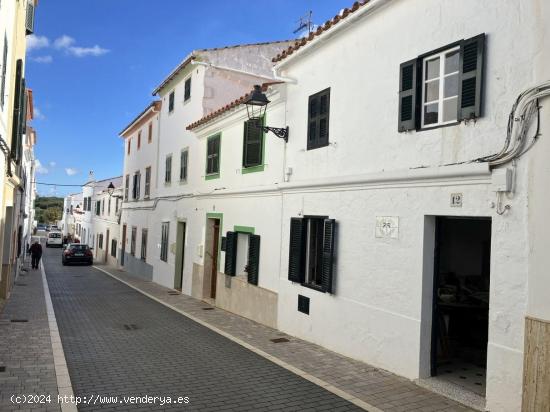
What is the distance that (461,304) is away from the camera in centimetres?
831

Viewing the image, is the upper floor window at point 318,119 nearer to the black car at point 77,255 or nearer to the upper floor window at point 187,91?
the upper floor window at point 187,91

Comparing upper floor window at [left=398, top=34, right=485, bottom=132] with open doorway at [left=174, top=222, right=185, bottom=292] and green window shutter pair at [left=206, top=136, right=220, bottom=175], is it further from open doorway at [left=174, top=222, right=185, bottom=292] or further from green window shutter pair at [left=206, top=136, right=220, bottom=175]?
open doorway at [left=174, top=222, right=185, bottom=292]

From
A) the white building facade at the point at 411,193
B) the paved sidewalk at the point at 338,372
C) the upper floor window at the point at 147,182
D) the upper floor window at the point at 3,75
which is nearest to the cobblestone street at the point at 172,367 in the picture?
the paved sidewalk at the point at 338,372

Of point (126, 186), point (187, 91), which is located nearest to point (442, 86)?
point (187, 91)

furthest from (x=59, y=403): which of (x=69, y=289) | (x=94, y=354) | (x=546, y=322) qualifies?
(x=69, y=289)

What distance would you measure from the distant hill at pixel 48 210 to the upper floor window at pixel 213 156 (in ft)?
287

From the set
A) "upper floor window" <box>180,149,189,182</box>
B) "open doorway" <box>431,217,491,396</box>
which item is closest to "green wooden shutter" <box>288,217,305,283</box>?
"open doorway" <box>431,217,491,396</box>

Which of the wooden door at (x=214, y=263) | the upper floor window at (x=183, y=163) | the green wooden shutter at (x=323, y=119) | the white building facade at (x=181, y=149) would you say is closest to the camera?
the green wooden shutter at (x=323, y=119)

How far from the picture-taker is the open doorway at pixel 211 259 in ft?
48.3

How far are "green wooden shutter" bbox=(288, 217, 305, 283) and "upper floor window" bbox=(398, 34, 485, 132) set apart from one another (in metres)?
3.32

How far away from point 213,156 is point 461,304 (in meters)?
8.95

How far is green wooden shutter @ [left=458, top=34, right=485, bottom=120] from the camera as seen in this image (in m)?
5.80

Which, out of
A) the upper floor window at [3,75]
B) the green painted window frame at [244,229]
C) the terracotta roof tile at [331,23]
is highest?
the terracotta roof tile at [331,23]

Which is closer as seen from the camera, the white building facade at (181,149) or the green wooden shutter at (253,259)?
the green wooden shutter at (253,259)
